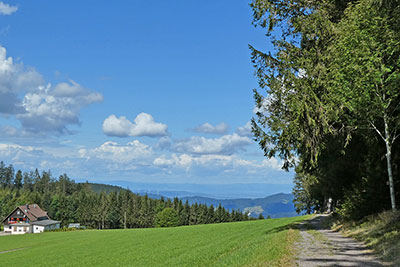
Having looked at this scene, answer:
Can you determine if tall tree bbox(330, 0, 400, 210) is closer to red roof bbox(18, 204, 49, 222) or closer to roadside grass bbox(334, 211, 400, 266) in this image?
roadside grass bbox(334, 211, 400, 266)

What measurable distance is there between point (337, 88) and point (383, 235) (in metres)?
7.34

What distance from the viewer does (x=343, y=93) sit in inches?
680

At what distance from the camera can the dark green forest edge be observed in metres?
16.3

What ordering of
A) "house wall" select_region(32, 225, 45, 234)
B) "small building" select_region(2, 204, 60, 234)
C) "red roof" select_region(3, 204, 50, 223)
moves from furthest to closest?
1. "red roof" select_region(3, 204, 50, 223)
2. "house wall" select_region(32, 225, 45, 234)
3. "small building" select_region(2, 204, 60, 234)

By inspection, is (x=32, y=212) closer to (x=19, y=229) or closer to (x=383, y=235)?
(x=19, y=229)

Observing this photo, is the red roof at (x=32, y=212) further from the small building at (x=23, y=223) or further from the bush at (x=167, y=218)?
the bush at (x=167, y=218)

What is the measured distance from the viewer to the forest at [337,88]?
53.9 feet

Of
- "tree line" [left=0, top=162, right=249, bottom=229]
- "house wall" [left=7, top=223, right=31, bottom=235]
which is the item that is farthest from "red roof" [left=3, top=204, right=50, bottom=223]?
"tree line" [left=0, top=162, right=249, bottom=229]

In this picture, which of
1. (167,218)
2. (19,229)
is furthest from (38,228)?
(167,218)

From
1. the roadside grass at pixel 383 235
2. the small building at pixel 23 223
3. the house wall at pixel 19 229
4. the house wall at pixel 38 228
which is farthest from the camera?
the house wall at pixel 38 228

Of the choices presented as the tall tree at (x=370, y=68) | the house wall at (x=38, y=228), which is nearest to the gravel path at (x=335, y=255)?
the tall tree at (x=370, y=68)

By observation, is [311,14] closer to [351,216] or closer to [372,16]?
[372,16]

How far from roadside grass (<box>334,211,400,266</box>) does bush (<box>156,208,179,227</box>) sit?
11164cm

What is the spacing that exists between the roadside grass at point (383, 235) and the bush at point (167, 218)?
112 m
